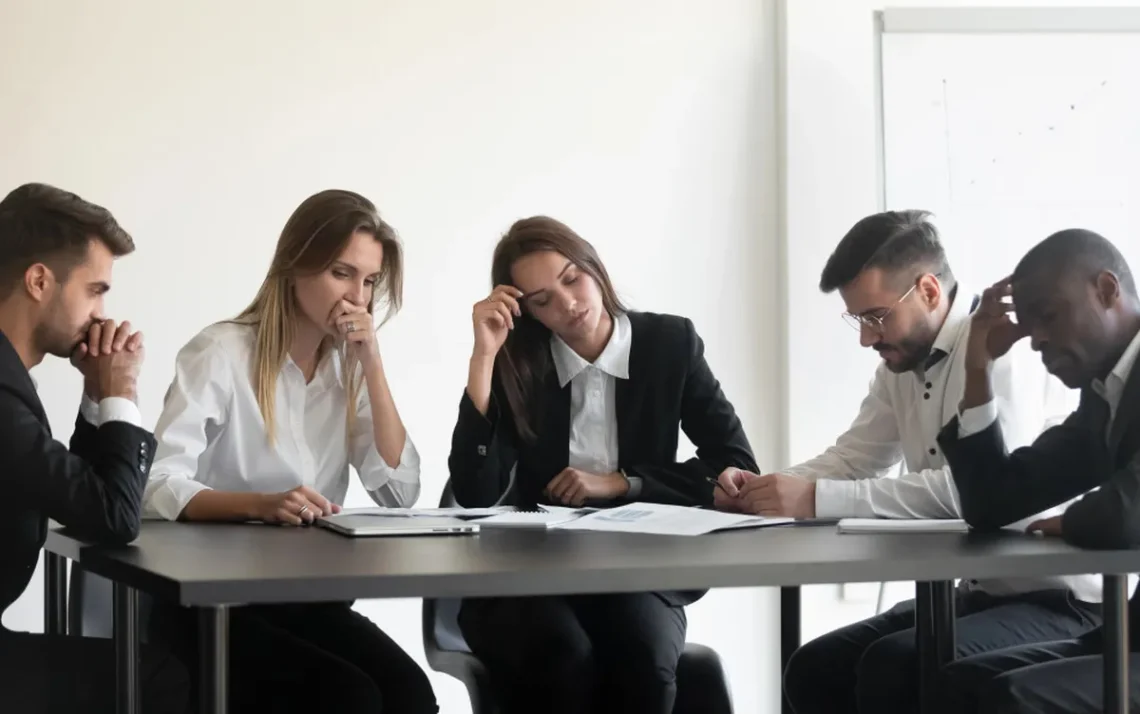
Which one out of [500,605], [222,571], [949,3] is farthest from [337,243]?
[949,3]

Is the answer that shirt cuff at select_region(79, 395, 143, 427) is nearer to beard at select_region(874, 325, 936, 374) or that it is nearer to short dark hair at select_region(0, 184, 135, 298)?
short dark hair at select_region(0, 184, 135, 298)

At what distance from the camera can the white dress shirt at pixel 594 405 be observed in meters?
2.49

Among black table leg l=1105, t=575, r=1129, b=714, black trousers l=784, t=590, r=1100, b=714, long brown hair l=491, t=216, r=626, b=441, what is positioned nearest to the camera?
black table leg l=1105, t=575, r=1129, b=714

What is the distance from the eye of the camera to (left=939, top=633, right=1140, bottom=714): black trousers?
5.43 feet

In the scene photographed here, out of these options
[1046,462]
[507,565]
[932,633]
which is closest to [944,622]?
[932,633]

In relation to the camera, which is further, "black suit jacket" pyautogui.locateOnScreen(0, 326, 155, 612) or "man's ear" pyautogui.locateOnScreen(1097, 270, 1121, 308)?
"man's ear" pyautogui.locateOnScreen(1097, 270, 1121, 308)

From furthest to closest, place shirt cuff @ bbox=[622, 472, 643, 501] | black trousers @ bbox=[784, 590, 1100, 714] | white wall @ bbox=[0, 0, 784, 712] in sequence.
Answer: white wall @ bbox=[0, 0, 784, 712] → shirt cuff @ bbox=[622, 472, 643, 501] → black trousers @ bbox=[784, 590, 1100, 714]

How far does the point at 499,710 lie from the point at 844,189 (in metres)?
1.99

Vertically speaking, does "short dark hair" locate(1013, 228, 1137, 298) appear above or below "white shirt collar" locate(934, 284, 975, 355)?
above

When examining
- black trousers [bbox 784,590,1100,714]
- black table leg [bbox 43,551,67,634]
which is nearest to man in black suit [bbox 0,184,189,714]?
black table leg [bbox 43,551,67,634]

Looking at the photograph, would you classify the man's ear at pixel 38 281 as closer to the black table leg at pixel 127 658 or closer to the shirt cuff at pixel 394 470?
the black table leg at pixel 127 658

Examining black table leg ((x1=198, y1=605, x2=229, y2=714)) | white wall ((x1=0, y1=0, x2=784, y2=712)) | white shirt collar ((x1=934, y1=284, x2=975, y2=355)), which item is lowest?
black table leg ((x1=198, y1=605, x2=229, y2=714))

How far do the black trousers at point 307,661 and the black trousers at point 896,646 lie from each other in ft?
2.29

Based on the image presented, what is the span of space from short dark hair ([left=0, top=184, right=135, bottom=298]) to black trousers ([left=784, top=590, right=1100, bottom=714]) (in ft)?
4.52
